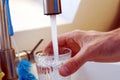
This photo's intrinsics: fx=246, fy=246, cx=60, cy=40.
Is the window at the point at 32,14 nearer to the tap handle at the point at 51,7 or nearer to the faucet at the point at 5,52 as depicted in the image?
the faucet at the point at 5,52

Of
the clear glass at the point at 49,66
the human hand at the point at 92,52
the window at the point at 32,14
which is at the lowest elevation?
the clear glass at the point at 49,66

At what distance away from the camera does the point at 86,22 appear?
1.18 metres

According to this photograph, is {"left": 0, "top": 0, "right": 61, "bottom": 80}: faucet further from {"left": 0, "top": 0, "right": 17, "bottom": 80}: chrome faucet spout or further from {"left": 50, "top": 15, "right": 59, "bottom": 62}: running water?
{"left": 50, "top": 15, "right": 59, "bottom": 62}: running water

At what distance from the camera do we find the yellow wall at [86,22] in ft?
2.99

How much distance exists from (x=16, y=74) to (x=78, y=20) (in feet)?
1.70

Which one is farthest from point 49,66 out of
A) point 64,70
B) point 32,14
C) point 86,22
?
point 86,22

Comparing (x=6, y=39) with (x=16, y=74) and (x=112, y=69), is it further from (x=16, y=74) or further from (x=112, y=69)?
(x=112, y=69)

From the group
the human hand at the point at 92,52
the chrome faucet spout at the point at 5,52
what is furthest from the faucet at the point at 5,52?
the human hand at the point at 92,52

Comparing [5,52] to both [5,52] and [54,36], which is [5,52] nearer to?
[5,52]

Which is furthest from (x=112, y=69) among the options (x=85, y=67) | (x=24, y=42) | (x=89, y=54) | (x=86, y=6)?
(x=86, y=6)

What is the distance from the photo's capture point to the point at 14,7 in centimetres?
99

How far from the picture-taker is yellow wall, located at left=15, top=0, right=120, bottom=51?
0.91 meters

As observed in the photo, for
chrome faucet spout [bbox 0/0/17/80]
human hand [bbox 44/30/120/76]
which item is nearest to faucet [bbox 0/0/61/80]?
chrome faucet spout [bbox 0/0/17/80]

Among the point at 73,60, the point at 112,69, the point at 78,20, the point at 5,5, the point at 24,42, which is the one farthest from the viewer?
the point at 78,20
